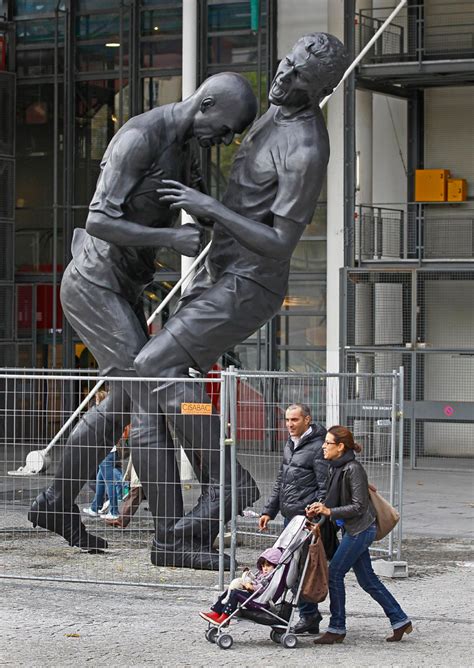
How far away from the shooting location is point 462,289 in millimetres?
21531

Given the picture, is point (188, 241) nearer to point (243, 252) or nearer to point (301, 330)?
point (243, 252)

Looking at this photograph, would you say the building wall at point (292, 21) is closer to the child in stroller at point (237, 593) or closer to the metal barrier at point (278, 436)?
the metal barrier at point (278, 436)

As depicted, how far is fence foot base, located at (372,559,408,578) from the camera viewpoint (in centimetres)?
995

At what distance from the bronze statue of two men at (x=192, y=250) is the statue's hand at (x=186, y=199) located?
1 centimetres

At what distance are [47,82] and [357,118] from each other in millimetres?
5668

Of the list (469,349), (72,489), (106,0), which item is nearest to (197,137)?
(72,489)

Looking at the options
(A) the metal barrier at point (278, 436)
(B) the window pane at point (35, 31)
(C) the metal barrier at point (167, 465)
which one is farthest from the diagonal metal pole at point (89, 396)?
(B) the window pane at point (35, 31)

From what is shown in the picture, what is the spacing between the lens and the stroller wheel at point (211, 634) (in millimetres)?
7395

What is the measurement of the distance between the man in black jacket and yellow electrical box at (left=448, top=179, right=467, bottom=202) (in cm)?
1230

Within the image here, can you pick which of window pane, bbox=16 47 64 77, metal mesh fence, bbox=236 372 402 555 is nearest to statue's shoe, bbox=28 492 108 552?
metal mesh fence, bbox=236 372 402 555

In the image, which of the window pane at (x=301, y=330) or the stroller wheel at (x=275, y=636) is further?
the window pane at (x=301, y=330)

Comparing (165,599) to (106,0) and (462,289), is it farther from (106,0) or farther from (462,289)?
(106,0)

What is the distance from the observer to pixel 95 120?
23.4 meters

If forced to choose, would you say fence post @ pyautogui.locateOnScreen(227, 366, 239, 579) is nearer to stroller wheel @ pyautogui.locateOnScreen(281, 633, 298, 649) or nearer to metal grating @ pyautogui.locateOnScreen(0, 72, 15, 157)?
stroller wheel @ pyautogui.locateOnScreen(281, 633, 298, 649)
